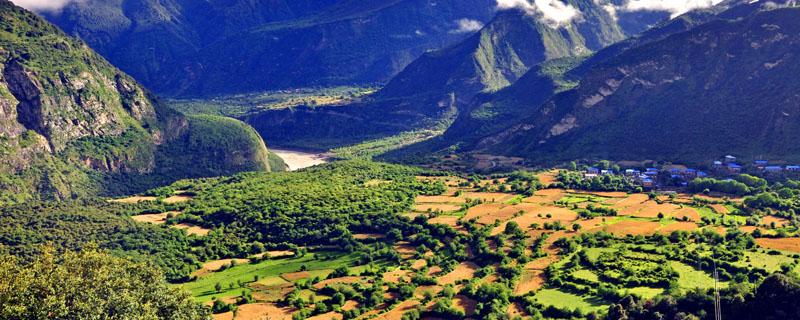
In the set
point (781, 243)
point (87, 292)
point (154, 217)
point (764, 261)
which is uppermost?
point (154, 217)

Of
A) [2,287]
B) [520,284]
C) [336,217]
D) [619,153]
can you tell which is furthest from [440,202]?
[2,287]

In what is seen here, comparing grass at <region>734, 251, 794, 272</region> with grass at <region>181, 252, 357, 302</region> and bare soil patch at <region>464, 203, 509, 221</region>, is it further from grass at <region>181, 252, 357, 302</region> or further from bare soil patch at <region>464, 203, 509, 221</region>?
grass at <region>181, 252, 357, 302</region>

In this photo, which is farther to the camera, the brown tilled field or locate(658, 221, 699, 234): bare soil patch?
locate(658, 221, 699, 234): bare soil patch

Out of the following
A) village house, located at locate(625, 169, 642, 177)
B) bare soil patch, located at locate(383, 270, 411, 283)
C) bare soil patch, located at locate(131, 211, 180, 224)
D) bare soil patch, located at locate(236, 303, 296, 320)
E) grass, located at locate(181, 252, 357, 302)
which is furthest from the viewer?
village house, located at locate(625, 169, 642, 177)

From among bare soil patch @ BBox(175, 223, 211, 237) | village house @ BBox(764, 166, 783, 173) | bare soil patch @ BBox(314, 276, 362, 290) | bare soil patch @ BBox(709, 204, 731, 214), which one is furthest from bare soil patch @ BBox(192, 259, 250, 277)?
village house @ BBox(764, 166, 783, 173)

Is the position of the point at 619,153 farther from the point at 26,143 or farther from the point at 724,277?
the point at 26,143

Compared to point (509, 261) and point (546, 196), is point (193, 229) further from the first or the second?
point (546, 196)

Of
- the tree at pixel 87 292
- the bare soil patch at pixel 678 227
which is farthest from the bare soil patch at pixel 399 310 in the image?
the bare soil patch at pixel 678 227

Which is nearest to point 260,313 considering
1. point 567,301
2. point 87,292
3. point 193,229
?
point 87,292
